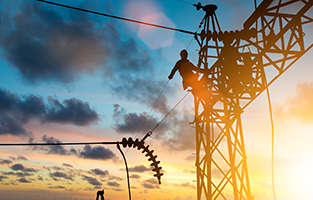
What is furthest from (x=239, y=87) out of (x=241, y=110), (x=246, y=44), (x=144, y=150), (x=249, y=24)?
(x=144, y=150)

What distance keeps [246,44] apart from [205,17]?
274cm

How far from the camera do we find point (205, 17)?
13.4 metres

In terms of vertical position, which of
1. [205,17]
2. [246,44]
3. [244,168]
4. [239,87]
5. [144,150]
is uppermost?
[205,17]

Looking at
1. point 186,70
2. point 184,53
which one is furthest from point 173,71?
point 184,53

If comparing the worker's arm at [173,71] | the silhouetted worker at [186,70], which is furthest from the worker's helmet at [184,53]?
the worker's arm at [173,71]

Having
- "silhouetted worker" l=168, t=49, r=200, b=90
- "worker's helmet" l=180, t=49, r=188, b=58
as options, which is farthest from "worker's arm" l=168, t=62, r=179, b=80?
"worker's helmet" l=180, t=49, r=188, b=58

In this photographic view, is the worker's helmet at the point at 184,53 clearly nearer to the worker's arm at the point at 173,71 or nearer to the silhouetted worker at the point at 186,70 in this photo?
the silhouetted worker at the point at 186,70

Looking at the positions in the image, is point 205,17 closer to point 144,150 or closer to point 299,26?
point 299,26

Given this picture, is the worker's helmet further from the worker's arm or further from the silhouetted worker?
the worker's arm

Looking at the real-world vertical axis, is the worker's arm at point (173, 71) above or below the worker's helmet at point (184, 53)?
below

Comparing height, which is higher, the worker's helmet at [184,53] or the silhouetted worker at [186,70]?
the worker's helmet at [184,53]

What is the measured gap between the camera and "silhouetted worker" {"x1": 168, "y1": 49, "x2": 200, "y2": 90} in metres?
12.4

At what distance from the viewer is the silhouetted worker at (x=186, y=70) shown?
12.4 metres

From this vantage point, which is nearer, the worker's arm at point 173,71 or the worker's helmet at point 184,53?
the worker's helmet at point 184,53
